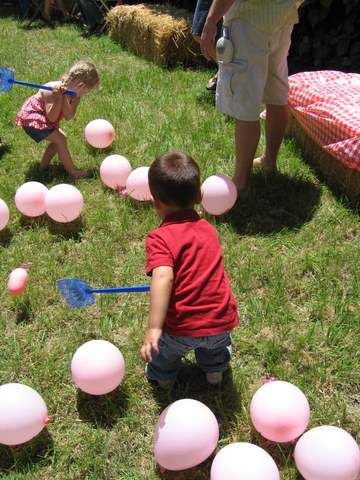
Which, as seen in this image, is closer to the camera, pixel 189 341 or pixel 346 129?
pixel 189 341

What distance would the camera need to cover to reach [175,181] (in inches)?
84.3

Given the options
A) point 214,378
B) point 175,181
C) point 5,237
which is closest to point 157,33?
point 5,237

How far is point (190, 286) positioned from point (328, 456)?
72cm

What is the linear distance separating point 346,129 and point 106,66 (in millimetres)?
3748

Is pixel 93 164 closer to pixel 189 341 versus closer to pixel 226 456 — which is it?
pixel 189 341

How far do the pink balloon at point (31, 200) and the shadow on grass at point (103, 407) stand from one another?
130 cm

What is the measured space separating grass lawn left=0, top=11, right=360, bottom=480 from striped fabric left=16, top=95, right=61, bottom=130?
318 mm

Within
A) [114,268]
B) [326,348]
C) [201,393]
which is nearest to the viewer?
[201,393]

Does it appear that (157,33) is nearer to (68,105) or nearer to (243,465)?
(68,105)

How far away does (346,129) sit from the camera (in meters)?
3.50

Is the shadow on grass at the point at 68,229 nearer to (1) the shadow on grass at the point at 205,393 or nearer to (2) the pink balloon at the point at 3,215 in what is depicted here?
(2) the pink balloon at the point at 3,215

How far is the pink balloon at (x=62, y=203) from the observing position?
3.17m

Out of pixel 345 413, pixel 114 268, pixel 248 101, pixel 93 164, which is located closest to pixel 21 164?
pixel 93 164

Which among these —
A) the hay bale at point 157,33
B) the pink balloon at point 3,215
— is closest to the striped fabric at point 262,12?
the pink balloon at point 3,215
